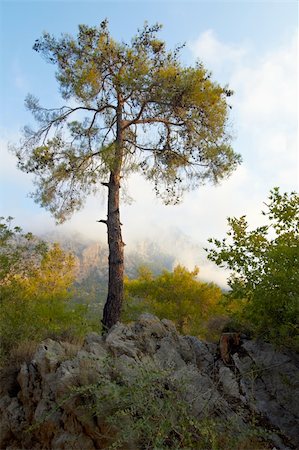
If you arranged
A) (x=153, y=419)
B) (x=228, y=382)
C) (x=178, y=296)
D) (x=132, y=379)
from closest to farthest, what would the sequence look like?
1. (x=153, y=419)
2. (x=132, y=379)
3. (x=228, y=382)
4. (x=178, y=296)

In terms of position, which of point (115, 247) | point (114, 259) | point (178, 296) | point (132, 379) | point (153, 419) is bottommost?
point (178, 296)

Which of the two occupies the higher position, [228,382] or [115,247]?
Answer: [115,247]

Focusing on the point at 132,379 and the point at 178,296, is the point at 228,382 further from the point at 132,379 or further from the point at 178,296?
the point at 178,296

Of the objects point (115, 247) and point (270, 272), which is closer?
point (270, 272)

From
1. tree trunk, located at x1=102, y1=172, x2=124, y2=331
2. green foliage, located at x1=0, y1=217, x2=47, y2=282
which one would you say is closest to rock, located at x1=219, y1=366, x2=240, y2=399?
tree trunk, located at x1=102, y1=172, x2=124, y2=331

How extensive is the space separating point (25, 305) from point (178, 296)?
16.4 metres

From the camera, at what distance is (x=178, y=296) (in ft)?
82.4

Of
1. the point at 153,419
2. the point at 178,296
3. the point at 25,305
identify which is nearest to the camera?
the point at 153,419

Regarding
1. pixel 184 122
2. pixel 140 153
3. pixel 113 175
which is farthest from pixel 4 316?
pixel 184 122

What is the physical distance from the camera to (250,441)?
5074mm

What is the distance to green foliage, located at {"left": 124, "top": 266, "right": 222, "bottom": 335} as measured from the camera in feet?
76.4

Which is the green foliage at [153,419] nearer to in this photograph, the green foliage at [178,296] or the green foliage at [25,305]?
the green foliage at [25,305]

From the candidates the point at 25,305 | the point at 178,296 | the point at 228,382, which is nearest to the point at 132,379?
the point at 228,382

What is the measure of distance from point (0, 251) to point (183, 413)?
8.42 metres
